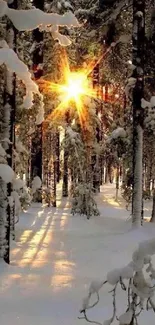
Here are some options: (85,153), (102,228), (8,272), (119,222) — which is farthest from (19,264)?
(85,153)

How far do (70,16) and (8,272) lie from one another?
418cm

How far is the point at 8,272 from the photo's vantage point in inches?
312

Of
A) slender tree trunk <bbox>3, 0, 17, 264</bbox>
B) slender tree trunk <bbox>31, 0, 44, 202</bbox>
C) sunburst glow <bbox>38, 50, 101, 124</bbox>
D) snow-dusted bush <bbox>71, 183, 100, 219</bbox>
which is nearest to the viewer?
slender tree trunk <bbox>3, 0, 17, 264</bbox>

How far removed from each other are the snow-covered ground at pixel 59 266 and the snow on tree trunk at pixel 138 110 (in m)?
0.83

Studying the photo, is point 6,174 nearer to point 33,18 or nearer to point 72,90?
point 33,18

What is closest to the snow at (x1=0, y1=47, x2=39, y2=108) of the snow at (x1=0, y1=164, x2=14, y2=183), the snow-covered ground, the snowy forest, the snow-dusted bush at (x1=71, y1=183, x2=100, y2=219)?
the snowy forest

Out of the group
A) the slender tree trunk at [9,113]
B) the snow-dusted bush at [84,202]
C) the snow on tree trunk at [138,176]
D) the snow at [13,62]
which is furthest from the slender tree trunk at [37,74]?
the snow at [13,62]

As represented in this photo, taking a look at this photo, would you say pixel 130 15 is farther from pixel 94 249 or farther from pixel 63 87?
pixel 94 249

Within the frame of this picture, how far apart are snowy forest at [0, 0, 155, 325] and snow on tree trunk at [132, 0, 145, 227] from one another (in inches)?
1.1

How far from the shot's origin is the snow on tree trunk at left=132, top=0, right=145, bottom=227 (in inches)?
524

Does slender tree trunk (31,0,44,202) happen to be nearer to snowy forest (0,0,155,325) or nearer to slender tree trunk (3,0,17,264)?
snowy forest (0,0,155,325)

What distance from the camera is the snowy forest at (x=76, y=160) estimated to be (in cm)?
609

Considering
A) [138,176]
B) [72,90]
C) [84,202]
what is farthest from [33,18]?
[72,90]

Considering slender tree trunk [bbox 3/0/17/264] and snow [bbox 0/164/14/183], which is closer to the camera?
snow [bbox 0/164/14/183]
